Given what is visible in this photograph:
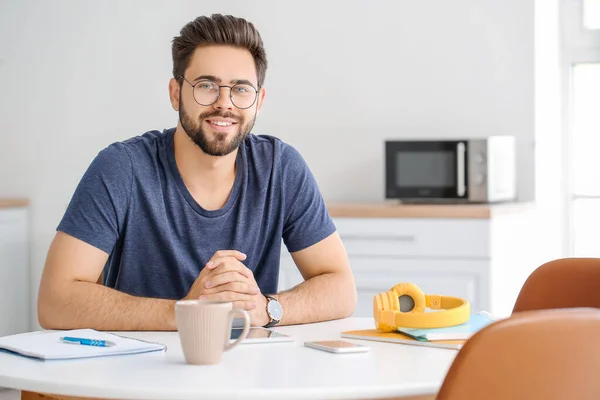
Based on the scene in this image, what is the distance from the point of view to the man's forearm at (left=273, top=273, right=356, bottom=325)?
1727 mm

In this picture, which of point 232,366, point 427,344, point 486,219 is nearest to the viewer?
point 232,366

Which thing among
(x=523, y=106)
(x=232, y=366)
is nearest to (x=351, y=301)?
(x=232, y=366)

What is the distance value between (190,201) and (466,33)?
Result: 87.0 inches

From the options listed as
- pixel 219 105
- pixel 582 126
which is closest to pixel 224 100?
pixel 219 105

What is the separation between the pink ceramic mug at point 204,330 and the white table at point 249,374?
2 cm

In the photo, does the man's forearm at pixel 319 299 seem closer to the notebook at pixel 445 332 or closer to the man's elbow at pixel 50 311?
the notebook at pixel 445 332

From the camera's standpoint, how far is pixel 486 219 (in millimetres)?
3268

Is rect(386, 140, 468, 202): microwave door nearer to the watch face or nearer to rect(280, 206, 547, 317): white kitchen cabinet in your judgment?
rect(280, 206, 547, 317): white kitchen cabinet

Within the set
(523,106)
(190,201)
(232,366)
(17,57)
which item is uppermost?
(17,57)

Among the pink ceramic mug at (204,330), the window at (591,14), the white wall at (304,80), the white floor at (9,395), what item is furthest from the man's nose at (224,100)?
the window at (591,14)

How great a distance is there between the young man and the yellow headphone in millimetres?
298

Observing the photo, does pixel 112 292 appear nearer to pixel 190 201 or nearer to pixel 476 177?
pixel 190 201

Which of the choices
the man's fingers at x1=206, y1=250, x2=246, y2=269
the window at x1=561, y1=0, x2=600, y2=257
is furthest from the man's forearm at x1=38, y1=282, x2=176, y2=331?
the window at x1=561, y1=0, x2=600, y2=257

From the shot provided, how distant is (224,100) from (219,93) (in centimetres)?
3
